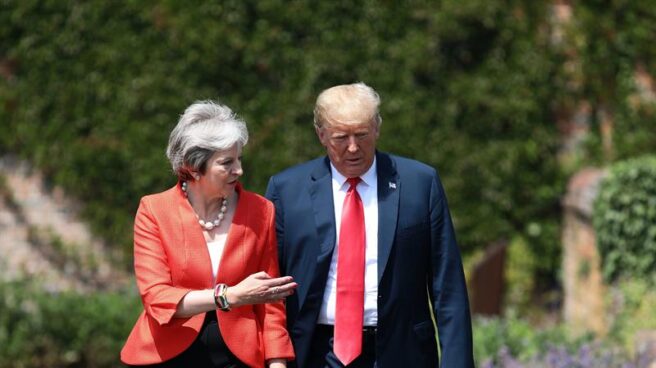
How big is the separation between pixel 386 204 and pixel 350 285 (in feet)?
0.95

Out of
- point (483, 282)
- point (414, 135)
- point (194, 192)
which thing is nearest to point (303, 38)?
point (414, 135)

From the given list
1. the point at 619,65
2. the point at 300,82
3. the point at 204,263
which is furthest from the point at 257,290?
the point at 619,65

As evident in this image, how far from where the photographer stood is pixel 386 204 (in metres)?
3.67

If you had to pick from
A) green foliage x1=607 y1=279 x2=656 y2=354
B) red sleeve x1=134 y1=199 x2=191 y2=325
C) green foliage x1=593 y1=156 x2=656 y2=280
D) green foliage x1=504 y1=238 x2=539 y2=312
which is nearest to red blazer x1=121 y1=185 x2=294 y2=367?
red sleeve x1=134 y1=199 x2=191 y2=325

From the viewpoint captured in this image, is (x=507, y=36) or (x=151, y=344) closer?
(x=151, y=344)

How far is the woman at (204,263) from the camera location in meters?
3.46

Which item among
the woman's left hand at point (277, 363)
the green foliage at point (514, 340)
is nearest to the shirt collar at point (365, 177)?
the woman's left hand at point (277, 363)

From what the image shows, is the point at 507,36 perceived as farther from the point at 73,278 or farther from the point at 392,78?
the point at 73,278

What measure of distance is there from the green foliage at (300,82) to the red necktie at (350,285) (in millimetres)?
4994

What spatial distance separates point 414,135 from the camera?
8.63 metres

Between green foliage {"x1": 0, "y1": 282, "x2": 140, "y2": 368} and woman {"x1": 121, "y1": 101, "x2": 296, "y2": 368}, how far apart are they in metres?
4.08

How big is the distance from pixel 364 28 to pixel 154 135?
1.76 meters

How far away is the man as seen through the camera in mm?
3578

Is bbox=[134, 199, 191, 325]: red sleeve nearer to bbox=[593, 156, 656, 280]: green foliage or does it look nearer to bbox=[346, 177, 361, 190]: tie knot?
bbox=[346, 177, 361, 190]: tie knot
